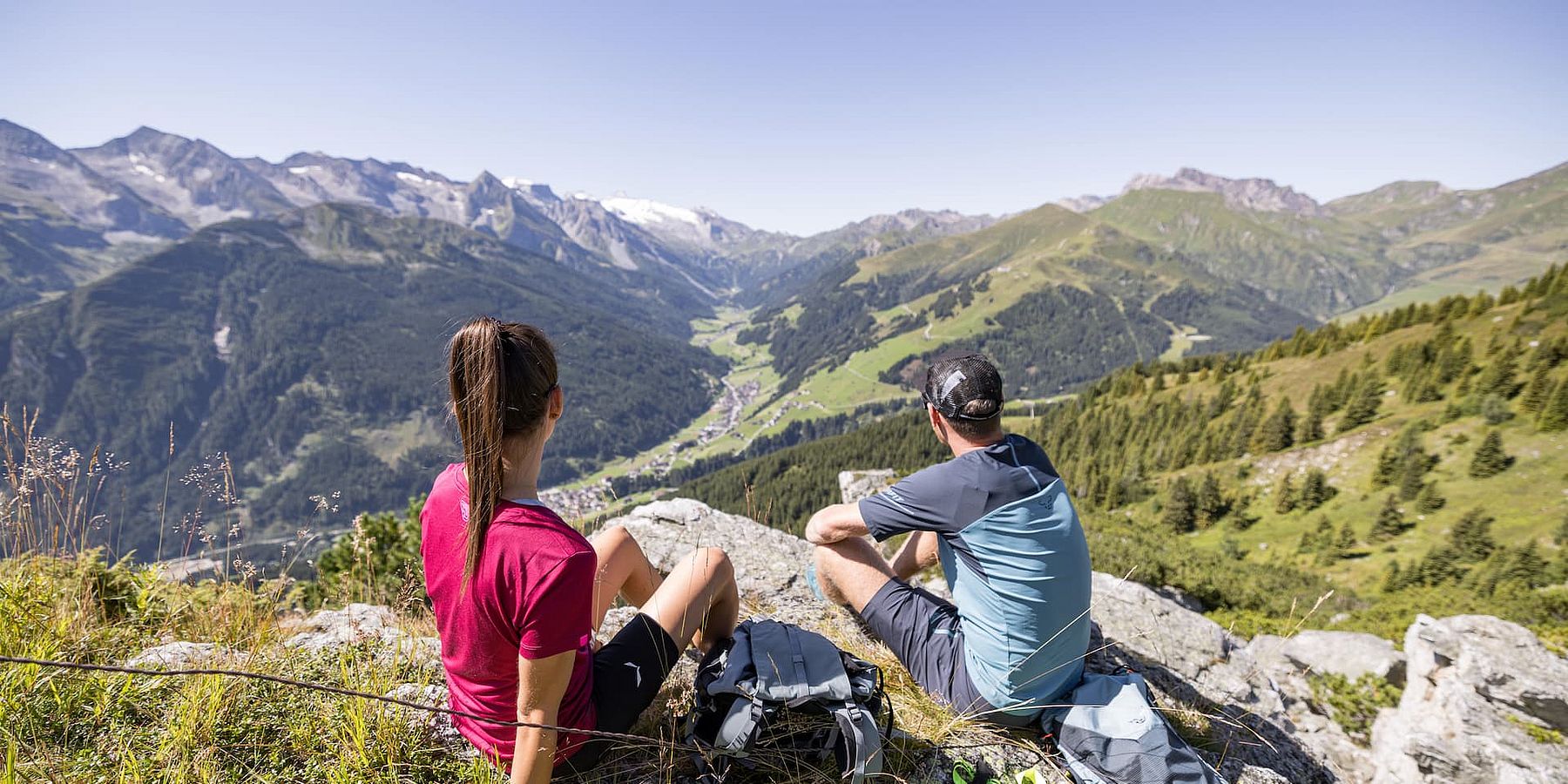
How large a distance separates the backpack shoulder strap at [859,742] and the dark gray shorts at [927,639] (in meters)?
1.02

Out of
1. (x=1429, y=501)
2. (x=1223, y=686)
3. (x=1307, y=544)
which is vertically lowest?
(x=1307, y=544)

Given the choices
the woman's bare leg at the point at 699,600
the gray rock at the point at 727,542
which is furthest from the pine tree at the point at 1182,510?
the woman's bare leg at the point at 699,600

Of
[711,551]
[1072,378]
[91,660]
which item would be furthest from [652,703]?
[1072,378]

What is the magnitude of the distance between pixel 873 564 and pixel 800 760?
183 centimetres

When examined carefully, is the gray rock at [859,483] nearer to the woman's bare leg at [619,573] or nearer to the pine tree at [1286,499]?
the woman's bare leg at [619,573]

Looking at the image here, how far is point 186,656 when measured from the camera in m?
3.66

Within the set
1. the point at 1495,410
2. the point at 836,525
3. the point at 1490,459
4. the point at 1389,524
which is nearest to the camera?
the point at 836,525

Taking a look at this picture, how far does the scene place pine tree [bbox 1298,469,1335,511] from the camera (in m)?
24.5

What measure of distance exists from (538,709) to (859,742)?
5.17ft

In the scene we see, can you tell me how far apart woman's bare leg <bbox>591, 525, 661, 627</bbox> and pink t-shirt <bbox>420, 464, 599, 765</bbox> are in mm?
719

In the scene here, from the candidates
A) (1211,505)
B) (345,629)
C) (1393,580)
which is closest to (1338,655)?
(1393,580)

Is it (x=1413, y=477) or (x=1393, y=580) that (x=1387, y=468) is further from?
(x=1393, y=580)

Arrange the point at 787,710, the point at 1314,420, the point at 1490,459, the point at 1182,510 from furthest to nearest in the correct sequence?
the point at 1314,420, the point at 1182,510, the point at 1490,459, the point at 787,710

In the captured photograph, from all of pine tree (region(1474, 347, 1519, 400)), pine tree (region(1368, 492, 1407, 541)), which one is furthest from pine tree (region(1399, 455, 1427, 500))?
pine tree (region(1474, 347, 1519, 400))
